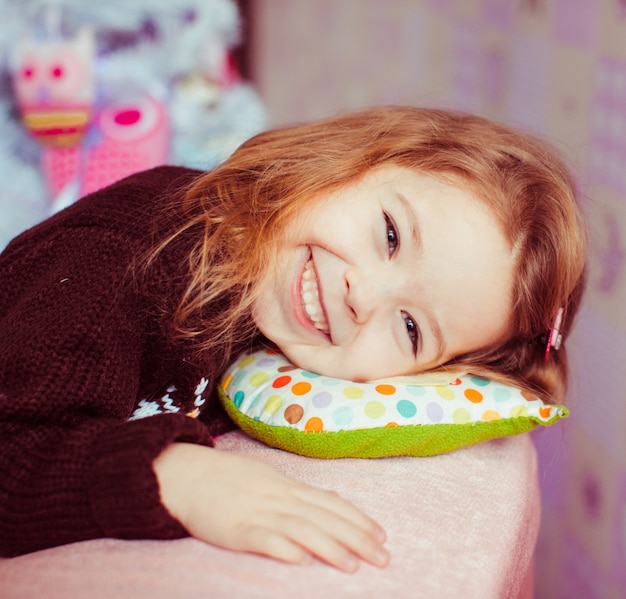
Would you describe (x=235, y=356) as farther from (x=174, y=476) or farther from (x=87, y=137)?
(x=87, y=137)

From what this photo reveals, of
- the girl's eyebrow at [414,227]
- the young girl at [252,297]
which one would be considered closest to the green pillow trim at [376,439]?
the young girl at [252,297]

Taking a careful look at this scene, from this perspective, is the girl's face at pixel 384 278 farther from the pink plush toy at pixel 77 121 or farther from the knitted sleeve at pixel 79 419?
the pink plush toy at pixel 77 121

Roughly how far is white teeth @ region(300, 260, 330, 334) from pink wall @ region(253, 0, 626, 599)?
43 centimetres

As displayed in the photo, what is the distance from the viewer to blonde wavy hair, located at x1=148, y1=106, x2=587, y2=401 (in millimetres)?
991

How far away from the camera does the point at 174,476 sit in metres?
0.75

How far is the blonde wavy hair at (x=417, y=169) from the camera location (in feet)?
3.25

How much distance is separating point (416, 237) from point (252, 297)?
211 millimetres

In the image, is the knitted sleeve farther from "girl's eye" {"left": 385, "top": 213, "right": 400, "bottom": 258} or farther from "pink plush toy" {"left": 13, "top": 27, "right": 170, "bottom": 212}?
"pink plush toy" {"left": 13, "top": 27, "right": 170, "bottom": 212}

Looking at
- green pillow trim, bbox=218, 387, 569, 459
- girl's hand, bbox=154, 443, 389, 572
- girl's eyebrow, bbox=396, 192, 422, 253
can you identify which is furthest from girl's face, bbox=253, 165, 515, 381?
girl's hand, bbox=154, 443, 389, 572

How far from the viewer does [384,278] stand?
993mm

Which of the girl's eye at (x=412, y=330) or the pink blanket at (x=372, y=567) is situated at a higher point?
the girl's eye at (x=412, y=330)

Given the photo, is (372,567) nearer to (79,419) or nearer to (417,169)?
(79,419)

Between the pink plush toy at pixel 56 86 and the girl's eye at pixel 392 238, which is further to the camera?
the pink plush toy at pixel 56 86

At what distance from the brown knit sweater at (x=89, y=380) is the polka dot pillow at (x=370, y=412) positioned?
73 millimetres
